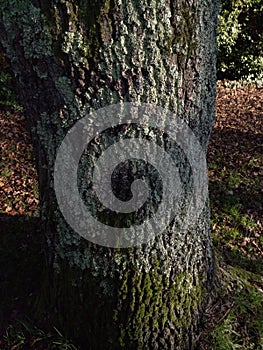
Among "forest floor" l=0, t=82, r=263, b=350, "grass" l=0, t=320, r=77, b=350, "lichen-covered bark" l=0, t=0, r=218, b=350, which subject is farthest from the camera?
"forest floor" l=0, t=82, r=263, b=350

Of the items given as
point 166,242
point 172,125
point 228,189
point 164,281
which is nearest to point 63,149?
point 172,125

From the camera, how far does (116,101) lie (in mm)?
2010

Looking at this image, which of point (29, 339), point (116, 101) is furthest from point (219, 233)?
point (116, 101)

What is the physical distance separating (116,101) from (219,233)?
2.50 metres

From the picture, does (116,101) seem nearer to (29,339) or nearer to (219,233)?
(29,339)

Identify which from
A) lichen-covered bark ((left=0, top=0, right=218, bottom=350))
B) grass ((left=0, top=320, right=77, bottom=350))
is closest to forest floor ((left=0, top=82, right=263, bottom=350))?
grass ((left=0, top=320, right=77, bottom=350))

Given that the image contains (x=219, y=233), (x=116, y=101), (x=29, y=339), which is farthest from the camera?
(x=219, y=233)

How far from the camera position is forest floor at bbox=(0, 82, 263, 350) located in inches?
101

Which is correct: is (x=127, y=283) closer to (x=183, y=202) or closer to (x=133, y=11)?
(x=183, y=202)

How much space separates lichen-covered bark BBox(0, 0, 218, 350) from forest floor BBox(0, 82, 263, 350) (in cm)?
18

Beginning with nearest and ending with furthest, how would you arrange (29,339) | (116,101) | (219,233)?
1. (116,101)
2. (29,339)
3. (219,233)

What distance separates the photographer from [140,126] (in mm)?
2059

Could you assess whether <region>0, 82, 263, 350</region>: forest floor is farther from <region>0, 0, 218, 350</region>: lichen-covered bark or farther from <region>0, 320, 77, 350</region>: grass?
<region>0, 0, 218, 350</region>: lichen-covered bark

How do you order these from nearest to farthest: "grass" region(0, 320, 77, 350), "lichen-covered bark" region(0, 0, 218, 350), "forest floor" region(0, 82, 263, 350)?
"lichen-covered bark" region(0, 0, 218, 350), "grass" region(0, 320, 77, 350), "forest floor" region(0, 82, 263, 350)
